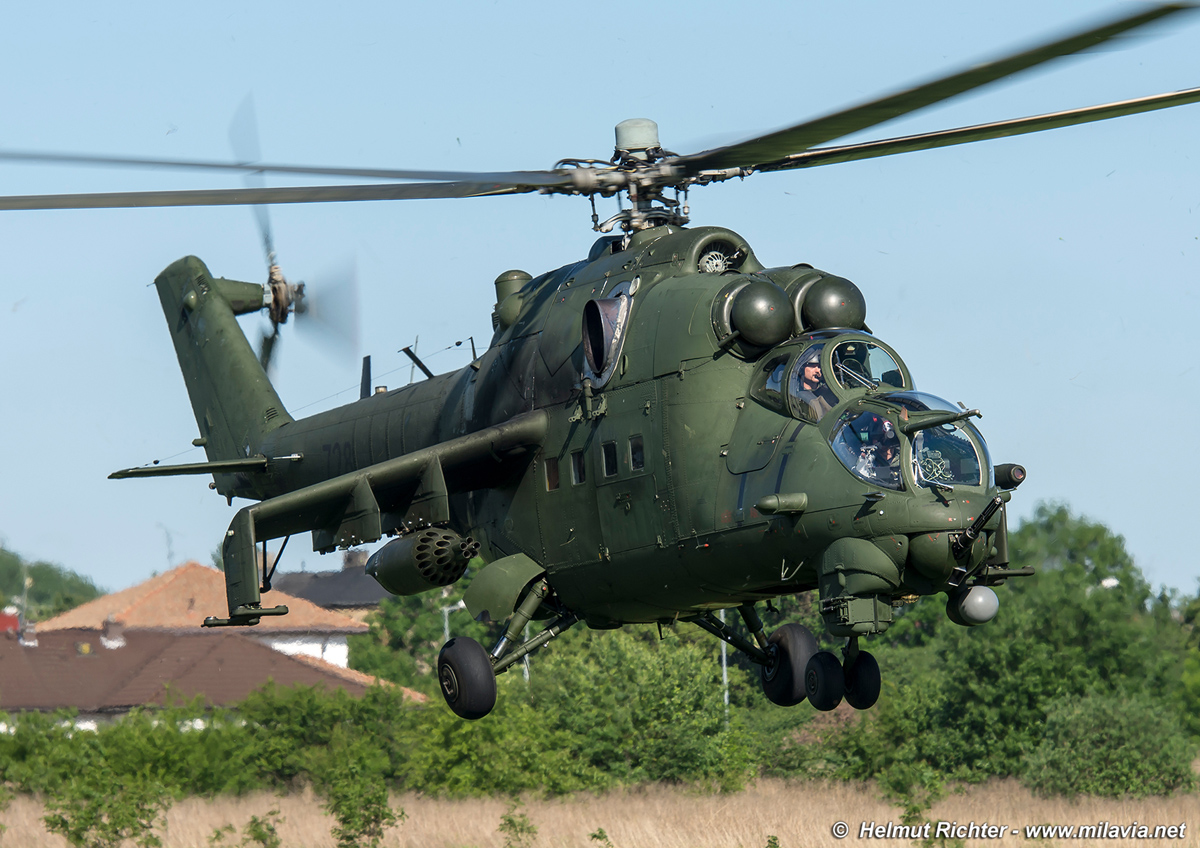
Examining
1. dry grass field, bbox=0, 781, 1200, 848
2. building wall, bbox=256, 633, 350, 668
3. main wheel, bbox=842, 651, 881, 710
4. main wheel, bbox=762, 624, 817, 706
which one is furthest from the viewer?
building wall, bbox=256, 633, 350, 668

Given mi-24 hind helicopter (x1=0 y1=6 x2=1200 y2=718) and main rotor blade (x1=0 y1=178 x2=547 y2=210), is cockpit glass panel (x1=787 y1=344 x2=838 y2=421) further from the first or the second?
main rotor blade (x1=0 y1=178 x2=547 y2=210)

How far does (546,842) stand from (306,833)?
562 cm

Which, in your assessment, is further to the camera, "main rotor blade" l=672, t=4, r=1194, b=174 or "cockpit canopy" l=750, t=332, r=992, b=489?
"cockpit canopy" l=750, t=332, r=992, b=489

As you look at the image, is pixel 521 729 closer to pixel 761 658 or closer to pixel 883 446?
pixel 761 658

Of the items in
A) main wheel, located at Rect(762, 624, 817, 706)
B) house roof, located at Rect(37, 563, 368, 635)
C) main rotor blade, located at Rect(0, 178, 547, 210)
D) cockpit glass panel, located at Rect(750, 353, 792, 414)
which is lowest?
house roof, located at Rect(37, 563, 368, 635)

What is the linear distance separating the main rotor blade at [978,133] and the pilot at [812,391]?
225 cm

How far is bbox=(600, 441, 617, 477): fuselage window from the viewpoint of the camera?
13.4m

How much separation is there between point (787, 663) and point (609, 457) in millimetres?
3384

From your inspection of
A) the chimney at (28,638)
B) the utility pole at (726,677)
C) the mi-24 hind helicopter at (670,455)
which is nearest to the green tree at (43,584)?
the chimney at (28,638)

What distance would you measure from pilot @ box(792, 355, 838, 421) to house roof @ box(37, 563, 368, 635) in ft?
180

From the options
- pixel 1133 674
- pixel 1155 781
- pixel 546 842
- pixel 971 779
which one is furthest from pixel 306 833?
pixel 1133 674

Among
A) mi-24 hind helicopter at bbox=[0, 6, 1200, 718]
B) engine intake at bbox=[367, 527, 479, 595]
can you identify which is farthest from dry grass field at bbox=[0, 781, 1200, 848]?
engine intake at bbox=[367, 527, 479, 595]

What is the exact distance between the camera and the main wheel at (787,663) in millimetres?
15070

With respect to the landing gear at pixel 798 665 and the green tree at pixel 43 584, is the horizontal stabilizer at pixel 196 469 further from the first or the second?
the green tree at pixel 43 584
